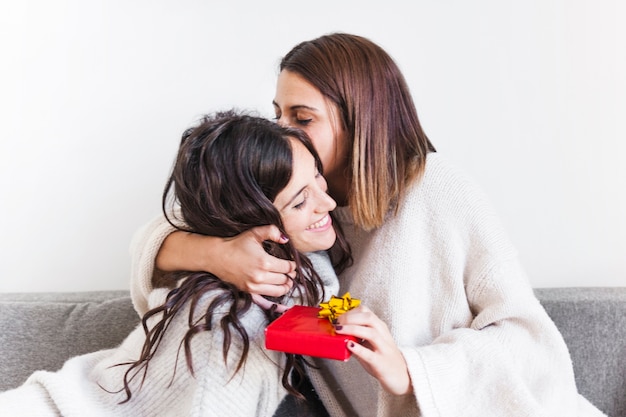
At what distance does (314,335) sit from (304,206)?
1.02 feet

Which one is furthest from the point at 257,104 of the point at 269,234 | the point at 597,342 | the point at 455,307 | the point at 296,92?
the point at 597,342

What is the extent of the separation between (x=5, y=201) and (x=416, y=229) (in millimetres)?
1116

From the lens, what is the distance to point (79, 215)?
1.70 metres

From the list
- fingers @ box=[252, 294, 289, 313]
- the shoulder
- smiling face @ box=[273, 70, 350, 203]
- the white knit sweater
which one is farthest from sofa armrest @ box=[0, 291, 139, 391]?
the shoulder

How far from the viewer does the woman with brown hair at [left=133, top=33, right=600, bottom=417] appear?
1.09 metres

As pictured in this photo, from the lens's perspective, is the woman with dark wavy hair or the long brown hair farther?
the long brown hair

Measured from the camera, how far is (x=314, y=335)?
858 millimetres

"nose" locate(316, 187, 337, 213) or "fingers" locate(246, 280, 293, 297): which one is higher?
"nose" locate(316, 187, 337, 213)

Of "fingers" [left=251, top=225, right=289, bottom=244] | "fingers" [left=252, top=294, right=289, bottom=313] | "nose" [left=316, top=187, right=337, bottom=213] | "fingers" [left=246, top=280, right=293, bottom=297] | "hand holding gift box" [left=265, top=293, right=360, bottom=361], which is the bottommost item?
"fingers" [left=252, top=294, right=289, bottom=313]

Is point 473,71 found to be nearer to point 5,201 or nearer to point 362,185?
point 362,185

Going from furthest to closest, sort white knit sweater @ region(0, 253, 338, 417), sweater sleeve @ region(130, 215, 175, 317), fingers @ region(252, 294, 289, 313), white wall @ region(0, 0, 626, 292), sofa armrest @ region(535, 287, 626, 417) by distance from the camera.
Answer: white wall @ region(0, 0, 626, 292) → sofa armrest @ region(535, 287, 626, 417) → sweater sleeve @ region(130, 215, 175, 317) → fingers @ region(252, 294, 289, 313) → white knit sweater @ region(0, 253, 338, 417)

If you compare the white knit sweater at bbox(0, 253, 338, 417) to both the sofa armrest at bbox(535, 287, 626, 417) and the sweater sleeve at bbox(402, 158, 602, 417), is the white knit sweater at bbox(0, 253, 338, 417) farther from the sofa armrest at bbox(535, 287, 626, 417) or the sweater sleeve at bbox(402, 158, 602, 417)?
the sofa armrest at bbox(535, 287, 626, 417)

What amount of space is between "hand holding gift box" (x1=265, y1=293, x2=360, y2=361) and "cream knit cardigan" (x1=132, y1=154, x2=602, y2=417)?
20 centimetres

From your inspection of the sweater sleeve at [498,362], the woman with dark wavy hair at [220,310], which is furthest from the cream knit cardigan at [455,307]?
the woman with dark wavy hair at [220,310]
